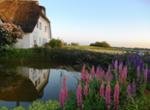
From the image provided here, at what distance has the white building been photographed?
4369 centimetres

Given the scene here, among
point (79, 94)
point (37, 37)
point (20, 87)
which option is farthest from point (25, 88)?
point (37, 37)

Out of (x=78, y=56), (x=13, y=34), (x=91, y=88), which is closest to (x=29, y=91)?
(x=91, y=88)

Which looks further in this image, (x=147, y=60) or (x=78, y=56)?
(x=78, y=56)

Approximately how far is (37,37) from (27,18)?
3.12 m

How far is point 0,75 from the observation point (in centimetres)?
2344

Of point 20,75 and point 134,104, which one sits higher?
point 134,104

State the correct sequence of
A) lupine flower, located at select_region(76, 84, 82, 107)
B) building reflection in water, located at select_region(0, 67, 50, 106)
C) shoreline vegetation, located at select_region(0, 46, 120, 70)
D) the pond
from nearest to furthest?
lupine flower, located at select_region(76, 84, 82, 107) < the pond < building reflection in water, located at select_region(0, 67, 50, 106) < shoreline vegetation, located at select_region(0, 46, 120, 70)

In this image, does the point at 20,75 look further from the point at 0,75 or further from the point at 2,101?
the point at 2,101

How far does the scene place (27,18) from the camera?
4559 centimetres

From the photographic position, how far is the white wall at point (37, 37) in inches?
1715

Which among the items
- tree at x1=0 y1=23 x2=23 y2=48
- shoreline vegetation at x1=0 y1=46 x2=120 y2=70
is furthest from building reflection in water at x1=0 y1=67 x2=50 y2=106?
tree at x1=0 y1=23 x2=23 y2=48

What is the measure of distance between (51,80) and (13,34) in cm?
1874

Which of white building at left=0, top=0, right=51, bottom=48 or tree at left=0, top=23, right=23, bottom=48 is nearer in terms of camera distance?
Result: tree at left=0, top=23, right=23, bottom=48

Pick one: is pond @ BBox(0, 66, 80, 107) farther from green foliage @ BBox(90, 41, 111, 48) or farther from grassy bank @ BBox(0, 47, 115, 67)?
green foliage @ BBox(90, 41, 111, 48)
